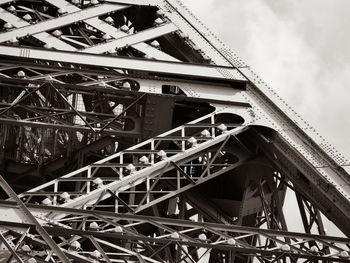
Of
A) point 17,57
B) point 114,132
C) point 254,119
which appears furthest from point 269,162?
point 17,57

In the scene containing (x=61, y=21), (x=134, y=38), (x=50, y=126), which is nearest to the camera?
(x=50, y=126)

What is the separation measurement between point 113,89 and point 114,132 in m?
0.75

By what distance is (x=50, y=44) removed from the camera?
2739cm

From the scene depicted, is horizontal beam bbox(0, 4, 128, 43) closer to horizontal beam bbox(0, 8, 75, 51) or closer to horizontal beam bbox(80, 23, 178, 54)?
horizontal beam bbox(0, 8, 75, 51)

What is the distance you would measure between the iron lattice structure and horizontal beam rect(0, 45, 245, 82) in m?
0.02

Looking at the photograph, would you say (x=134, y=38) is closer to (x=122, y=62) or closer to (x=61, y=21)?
(x=122, y=62)

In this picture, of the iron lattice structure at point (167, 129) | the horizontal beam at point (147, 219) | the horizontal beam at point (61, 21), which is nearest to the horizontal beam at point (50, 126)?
the iron lattice structure at point (167, 129)

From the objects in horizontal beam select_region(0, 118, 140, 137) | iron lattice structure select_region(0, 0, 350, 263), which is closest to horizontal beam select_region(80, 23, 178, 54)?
iron lattice structure select_region(0, 0, 350, 263)

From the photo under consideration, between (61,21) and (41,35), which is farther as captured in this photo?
(61,21)

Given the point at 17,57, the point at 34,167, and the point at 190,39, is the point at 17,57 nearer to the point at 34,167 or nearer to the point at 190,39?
the point at 190,39

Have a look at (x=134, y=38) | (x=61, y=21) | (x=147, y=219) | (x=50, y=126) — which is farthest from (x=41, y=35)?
(x=147, y=219)

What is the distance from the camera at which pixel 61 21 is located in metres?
28.1

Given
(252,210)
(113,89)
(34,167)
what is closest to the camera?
(113,89)

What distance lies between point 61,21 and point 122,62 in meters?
1.77
